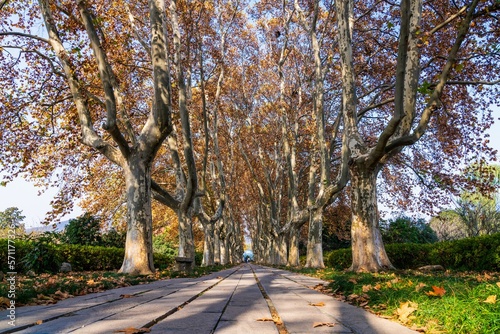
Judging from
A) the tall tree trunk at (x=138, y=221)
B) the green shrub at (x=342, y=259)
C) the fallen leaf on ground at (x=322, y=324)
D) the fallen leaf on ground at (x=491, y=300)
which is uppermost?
the tall tree trunk at (x=138, y=221)

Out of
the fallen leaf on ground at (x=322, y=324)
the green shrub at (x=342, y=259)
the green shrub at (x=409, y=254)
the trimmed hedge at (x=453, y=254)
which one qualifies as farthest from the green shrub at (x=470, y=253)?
the fallen leaf on ground at (x=322, y=324)

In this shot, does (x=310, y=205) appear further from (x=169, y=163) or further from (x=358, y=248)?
(x=169, y=163)

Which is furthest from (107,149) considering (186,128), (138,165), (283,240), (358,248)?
(283,240)

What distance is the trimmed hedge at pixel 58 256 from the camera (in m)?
10.8

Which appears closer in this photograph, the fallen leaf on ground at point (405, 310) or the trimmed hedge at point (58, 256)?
the fallen leaf on ground at point (405, 310)

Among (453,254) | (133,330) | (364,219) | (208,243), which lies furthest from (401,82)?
(208,243)

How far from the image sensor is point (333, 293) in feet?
15.3

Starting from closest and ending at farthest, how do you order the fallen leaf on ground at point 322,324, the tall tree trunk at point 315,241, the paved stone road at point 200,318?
the paved stone road at point 200,318
the fallen leaf on ground at point 322,324
the tall tree trunk at point 315,241

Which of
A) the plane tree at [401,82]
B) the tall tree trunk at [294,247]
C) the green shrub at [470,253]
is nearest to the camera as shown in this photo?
the plane tree at [401,82]

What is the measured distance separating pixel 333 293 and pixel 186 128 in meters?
7.98

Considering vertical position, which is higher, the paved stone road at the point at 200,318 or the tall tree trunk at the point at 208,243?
the tall tree trunk at the point at 208,243

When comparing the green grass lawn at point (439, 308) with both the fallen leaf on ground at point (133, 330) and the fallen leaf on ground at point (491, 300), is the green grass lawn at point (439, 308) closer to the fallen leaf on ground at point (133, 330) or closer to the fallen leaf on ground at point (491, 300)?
the fallen leaf on ground at point (491, 300)

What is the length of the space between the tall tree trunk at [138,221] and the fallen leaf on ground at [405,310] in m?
6.63

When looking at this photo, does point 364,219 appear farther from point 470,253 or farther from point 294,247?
point 294,247
